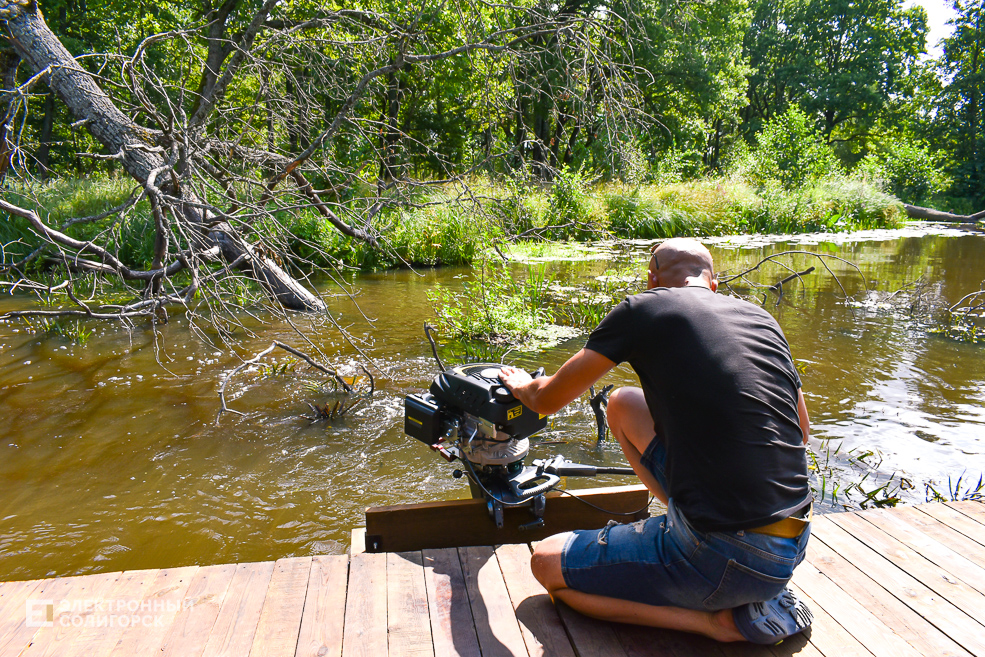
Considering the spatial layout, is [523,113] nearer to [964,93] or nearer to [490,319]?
[490,319]

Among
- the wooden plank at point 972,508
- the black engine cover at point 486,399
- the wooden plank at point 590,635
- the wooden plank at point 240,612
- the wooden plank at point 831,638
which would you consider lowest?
the wooden plank at point 972,508

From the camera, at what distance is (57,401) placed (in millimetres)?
4754

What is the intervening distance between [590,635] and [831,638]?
2.32 feet

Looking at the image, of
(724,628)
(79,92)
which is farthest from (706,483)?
(79,92)

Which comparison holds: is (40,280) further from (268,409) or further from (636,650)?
(636,650)

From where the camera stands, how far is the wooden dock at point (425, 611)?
1.74m

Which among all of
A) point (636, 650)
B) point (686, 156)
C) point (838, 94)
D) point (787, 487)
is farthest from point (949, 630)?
point (838, 94)

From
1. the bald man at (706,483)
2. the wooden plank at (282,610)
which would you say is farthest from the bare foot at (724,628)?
the wooden plank at (282,610)

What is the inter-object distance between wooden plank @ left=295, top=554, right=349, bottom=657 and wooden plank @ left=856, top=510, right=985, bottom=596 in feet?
6.65

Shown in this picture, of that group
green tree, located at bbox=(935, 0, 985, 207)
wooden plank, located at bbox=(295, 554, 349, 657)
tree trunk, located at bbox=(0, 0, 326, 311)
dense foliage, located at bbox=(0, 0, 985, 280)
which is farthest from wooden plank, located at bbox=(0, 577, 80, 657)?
green tree, located at bbox=(935, 0, 985, 207)

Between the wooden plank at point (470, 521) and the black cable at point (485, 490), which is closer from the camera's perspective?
the black cable at point (485, 490)

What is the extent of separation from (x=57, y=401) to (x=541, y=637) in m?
4.64

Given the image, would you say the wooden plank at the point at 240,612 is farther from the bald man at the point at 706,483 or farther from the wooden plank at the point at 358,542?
the bald man at the point at 706,483

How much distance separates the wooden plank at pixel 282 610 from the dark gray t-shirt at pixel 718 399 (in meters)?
1.19
